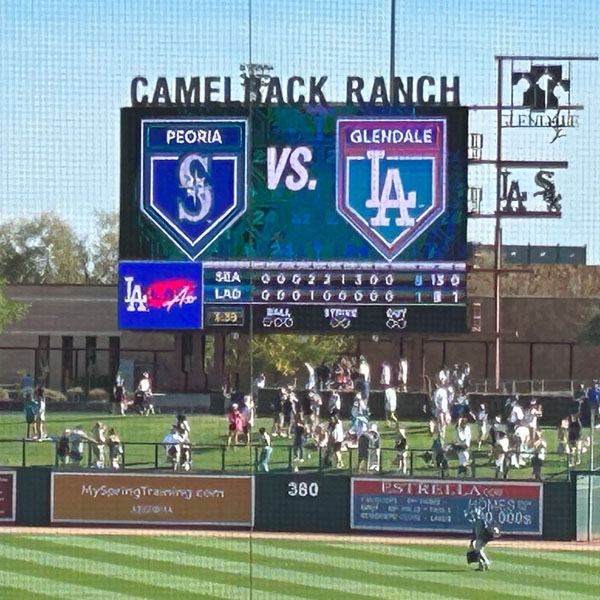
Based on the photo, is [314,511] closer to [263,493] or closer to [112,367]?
[263,493]

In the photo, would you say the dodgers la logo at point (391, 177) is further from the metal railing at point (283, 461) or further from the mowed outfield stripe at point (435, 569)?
the mowed outfield stripe at point (435, 569)

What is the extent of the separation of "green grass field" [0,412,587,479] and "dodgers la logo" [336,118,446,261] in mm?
3043

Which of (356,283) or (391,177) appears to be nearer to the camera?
(391,177)

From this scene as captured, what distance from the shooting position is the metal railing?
76.5 feet

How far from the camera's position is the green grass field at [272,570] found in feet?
62.4

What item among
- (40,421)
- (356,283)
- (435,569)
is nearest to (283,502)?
(435,569)

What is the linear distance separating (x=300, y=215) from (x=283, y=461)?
3802mm

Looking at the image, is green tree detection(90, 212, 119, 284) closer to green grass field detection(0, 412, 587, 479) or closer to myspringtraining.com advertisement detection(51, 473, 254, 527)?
green grass field detection(0, 412, 587, 479)

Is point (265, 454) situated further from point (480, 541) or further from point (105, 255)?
point (105, 255)

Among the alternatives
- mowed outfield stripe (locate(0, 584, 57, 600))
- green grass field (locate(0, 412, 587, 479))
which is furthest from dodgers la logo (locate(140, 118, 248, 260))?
mowed outfield stripe (locate(0, 584, 57, 600))

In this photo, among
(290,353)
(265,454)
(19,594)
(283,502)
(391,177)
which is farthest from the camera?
(290,353)

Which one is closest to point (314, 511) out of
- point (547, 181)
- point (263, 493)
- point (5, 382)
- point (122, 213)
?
point (263, 493)

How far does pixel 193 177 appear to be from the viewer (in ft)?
84.3

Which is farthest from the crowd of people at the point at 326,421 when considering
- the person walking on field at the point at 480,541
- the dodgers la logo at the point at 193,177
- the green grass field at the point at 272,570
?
the person walking on field at the point at 480,541
